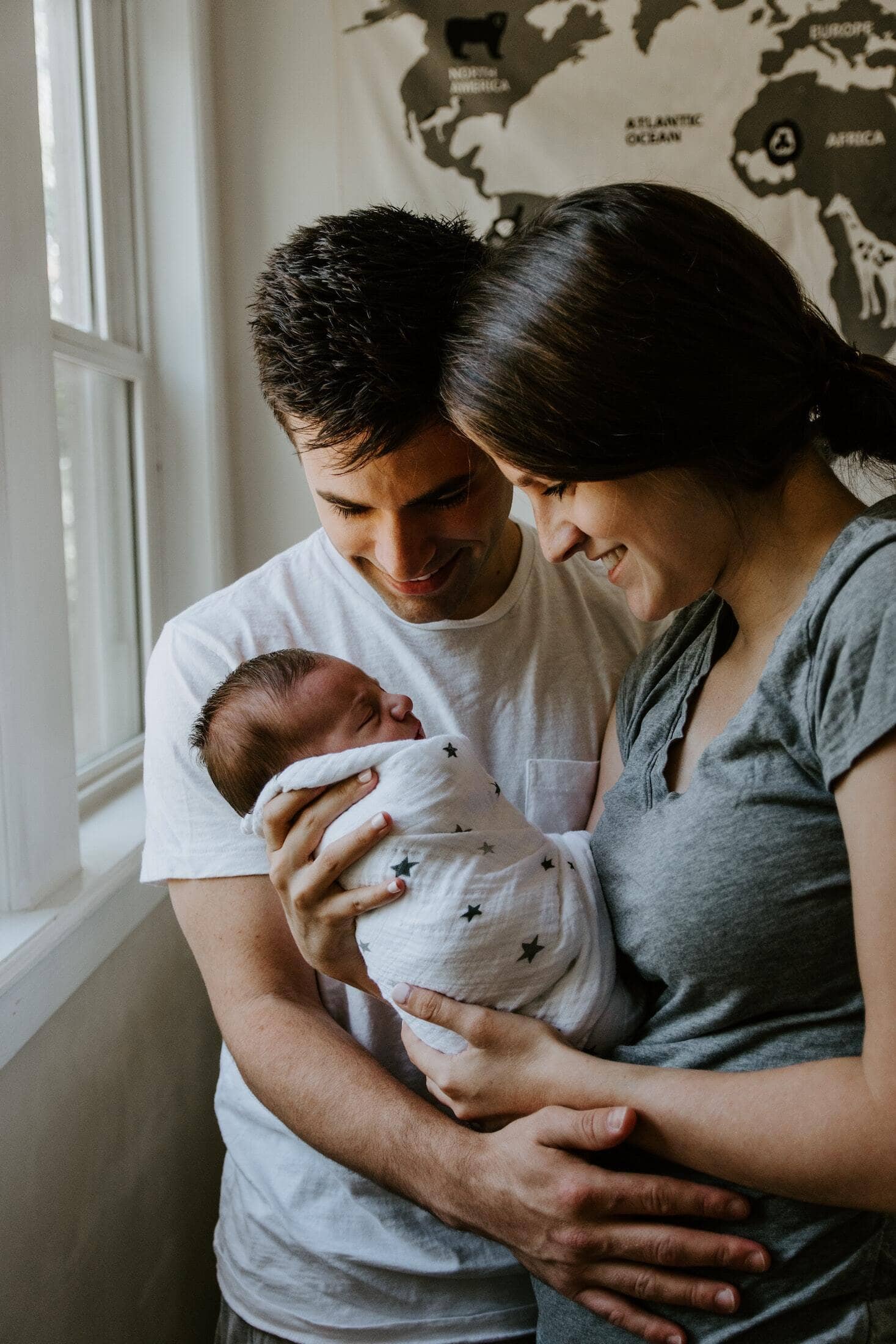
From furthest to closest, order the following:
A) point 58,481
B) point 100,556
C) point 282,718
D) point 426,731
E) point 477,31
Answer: point 477,31
point 100,556
point 58,481
point 426,731
point 282,718

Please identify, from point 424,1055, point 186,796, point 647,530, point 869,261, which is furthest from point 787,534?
point 869,261

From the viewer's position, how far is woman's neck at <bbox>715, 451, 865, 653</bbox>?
3.28ft

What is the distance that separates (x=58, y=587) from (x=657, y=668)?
0.92 metres

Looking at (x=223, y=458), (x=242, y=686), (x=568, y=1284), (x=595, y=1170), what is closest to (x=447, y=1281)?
(x=568, y=1284)

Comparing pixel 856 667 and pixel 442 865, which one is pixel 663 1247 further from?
pixel 856 667

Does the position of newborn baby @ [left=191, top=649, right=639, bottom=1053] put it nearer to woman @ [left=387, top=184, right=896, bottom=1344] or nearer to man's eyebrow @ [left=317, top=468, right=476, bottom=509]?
woman @ [left=387, top=184, right=896, bottom=1344]

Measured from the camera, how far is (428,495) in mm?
1305

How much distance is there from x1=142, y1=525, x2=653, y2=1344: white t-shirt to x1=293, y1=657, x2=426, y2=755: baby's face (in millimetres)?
162

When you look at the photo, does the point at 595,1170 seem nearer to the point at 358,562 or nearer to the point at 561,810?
the point at 561,810

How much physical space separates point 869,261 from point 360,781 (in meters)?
2.02

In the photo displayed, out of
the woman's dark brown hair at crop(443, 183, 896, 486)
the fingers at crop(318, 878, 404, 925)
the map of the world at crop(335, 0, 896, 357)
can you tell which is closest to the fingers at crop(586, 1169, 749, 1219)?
the fingers at crop(318, 878, 404, 925)

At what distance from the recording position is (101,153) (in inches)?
86.0

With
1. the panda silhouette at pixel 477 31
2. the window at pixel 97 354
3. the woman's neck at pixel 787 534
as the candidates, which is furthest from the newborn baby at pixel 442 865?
the panda silhouette at pixel 477 31

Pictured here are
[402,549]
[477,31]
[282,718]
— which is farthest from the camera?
[477,31]
